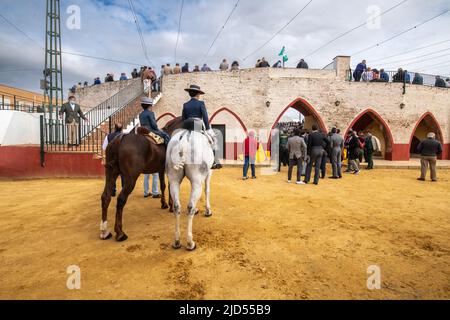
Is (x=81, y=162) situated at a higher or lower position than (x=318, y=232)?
higher

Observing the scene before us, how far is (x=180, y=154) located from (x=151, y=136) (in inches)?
42.1

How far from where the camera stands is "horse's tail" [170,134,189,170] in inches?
139

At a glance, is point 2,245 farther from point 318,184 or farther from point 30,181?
point 318,184

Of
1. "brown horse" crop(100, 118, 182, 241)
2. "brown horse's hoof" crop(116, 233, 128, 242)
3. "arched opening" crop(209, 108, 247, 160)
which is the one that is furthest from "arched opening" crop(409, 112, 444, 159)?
"brown horse's hoof" crop(116, 233, 128, 242)

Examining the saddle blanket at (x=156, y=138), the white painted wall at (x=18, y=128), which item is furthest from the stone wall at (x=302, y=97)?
the saddle blanket at (x=156, y=138)

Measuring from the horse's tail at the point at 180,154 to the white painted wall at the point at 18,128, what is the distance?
13711 mm

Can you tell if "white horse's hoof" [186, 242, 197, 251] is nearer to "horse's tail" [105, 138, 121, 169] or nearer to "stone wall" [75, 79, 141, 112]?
"horse's tail" [105, 138, 121, 169]

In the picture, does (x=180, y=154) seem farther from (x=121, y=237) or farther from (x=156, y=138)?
(x=121, y=237)

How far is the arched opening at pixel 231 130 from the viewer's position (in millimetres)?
16484

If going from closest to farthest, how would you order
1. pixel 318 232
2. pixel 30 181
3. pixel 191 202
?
pixel 191 202 < pixel 318 232 < pixel 30 181

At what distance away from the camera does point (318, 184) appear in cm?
881
